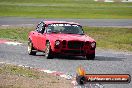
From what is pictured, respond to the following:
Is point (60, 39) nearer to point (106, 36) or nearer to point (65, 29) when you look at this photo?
point (65, 29)

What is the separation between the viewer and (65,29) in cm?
1916

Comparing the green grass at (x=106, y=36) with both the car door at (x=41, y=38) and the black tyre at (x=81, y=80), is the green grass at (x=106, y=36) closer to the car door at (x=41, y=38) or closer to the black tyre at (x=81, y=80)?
the car door at (x=41, y=38)

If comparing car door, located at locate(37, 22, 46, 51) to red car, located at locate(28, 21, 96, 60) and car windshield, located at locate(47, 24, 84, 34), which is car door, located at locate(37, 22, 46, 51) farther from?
car windshield, located at locate(47, 24, 84, 34)

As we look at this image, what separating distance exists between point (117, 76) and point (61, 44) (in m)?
12.7

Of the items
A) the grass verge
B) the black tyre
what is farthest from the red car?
the black tyre

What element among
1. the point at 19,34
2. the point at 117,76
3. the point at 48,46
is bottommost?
the point at 19,34

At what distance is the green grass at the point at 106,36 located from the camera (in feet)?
85.1

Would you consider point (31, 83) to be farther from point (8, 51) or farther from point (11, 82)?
point (8, 51)

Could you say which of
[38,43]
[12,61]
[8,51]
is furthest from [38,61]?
[8,51]

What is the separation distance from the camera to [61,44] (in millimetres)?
17781

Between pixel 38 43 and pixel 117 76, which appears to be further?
pixel 38 43

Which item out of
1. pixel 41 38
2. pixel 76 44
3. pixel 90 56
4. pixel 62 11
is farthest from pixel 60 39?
pixel 62 11

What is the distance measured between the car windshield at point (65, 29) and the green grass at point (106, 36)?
514 centimetres

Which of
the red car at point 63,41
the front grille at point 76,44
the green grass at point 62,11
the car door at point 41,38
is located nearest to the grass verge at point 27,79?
the red car at point 63,41
